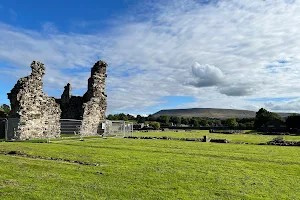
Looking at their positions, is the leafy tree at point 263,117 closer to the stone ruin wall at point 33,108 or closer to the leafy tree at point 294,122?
the leafy tree at point 294,122

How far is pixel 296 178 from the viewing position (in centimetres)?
898

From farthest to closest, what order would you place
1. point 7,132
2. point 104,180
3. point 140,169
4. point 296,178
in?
point 7,132
point 140,169
point 296,178
point 104,180

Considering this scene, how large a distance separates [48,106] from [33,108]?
213 centimetres

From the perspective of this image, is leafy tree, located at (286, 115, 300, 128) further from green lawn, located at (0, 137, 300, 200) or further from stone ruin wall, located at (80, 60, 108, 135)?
green lawn, located at (0, 137, 300, 200)

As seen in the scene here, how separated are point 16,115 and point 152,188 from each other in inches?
741

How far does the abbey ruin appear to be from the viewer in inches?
895

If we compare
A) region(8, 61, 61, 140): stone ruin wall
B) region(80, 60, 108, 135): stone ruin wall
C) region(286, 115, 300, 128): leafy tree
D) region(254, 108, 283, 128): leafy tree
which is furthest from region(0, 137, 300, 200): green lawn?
region(254, 108, 283, 128): leafy tree

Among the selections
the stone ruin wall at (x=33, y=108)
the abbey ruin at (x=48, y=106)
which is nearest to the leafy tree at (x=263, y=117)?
the abbey ruin at (x=48, y=106)

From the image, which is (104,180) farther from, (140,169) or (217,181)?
(217,181)

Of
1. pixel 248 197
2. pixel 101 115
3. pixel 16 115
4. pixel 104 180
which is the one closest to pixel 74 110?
pixel 101 115

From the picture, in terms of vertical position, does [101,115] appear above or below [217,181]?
above

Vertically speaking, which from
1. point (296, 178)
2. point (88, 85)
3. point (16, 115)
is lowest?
point (296, 178)

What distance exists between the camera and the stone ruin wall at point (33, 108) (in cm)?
2258

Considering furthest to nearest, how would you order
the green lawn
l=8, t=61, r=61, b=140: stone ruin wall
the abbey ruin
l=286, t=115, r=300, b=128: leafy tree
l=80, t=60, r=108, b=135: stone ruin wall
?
l=286, t=115, r=300, b=128: leafy tree < l=80, t=60, r=108, b=135: stone ruin wall < the abbey ruin < l=8, t=61, r=61, b=140: stone ruin wall < the green lawn
